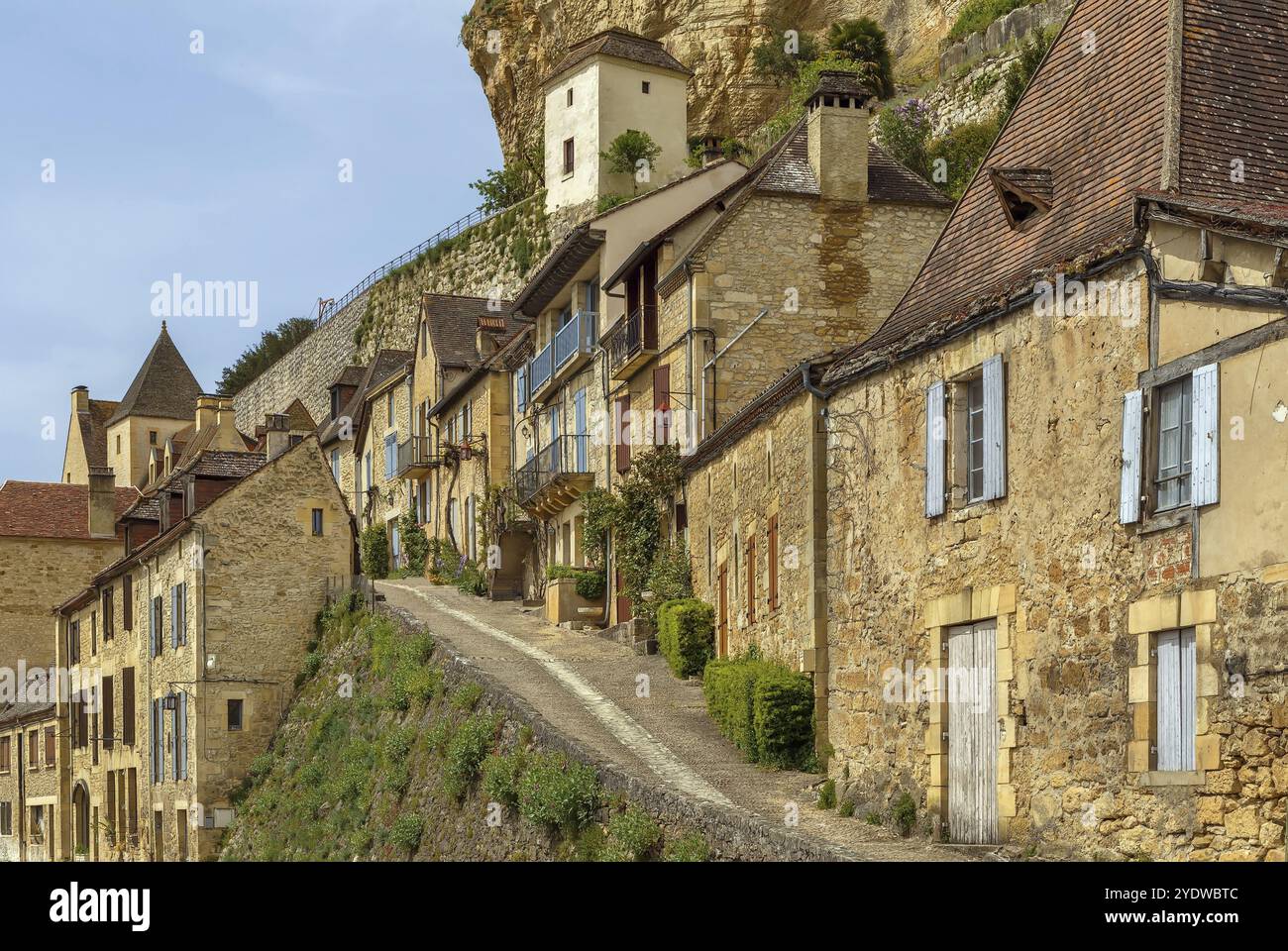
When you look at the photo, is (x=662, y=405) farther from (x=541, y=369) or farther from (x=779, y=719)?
(x=779, y=719)

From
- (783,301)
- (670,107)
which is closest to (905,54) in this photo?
(670,107)

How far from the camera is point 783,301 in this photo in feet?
100

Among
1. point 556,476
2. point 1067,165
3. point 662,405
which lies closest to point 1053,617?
point 1067,165

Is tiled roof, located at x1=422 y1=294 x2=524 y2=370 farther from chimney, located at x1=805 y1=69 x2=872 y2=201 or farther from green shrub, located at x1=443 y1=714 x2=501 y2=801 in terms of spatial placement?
green shrub, located at x1=443 y1=714 x2=501 y2=801

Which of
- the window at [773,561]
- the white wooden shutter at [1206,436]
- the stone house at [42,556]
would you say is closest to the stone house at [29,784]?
the stone house at [42,556]

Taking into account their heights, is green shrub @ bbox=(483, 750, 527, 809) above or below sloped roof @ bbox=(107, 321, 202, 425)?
below

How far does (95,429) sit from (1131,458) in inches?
3113

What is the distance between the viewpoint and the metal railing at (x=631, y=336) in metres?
33.0

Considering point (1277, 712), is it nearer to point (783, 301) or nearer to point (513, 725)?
point (513, 725)

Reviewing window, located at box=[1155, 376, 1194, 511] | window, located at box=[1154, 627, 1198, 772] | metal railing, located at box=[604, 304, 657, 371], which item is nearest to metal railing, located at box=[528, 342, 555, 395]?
metal railing, located at box=[604, 304, 657, 371]

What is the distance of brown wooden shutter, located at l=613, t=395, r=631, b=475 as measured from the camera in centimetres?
3434

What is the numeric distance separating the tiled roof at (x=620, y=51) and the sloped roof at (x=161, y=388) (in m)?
32.8

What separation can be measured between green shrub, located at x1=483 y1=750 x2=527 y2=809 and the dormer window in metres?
9.25

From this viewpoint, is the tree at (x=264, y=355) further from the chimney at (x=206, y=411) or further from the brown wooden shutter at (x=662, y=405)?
the brown wooden shutter at (x=662, y=405)
